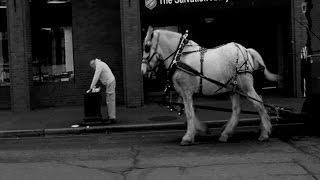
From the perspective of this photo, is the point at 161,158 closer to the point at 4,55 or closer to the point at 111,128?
the point at 111,128

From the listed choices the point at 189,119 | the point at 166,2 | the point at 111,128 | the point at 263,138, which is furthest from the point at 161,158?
the point at 166,2

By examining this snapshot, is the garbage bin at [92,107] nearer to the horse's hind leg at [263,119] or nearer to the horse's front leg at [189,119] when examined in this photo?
the horse's front leg at [189,119]

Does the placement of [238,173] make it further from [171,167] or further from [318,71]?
[318,71]

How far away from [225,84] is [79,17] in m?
8.93

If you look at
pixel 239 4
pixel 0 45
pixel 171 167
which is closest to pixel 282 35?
pixel 239 4

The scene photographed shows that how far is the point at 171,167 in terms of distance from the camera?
823 cm

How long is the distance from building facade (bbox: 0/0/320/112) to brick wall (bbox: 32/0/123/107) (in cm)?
3

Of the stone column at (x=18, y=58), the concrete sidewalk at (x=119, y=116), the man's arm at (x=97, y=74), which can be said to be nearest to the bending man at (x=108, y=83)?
the man's arm at (x=97, y=74)

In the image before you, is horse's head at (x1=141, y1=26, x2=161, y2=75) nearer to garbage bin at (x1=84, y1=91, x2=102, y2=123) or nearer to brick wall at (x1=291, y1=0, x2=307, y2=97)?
garbage bin at (x1=84, y1=91, x2=102, y2=123)

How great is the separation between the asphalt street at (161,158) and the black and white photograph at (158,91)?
1.0 inches

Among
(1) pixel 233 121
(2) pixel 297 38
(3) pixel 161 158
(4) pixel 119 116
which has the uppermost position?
(2) pixel 297 38

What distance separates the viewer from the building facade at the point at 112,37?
55.7 ft

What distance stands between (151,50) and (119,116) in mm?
4856

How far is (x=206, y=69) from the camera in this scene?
10188 millimetres
